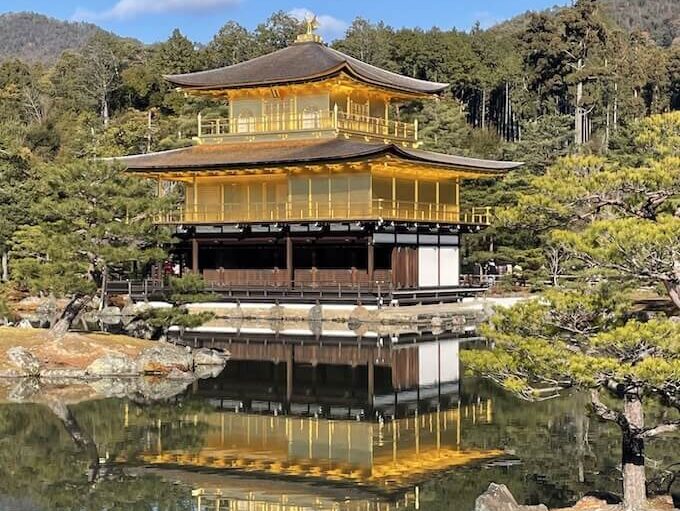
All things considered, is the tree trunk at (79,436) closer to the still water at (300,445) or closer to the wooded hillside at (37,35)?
the still water at (300,445)

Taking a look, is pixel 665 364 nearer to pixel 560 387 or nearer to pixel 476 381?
pixel 560 387

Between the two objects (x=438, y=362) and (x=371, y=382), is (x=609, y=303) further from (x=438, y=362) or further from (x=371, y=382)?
(x=438, y=362)

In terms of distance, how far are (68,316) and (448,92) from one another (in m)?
52.5

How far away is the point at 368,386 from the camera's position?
2252cm

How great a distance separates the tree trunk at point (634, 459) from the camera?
11.4 meters

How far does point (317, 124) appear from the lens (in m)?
41.9

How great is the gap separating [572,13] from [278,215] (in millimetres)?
33248

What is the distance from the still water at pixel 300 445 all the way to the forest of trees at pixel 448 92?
26965 millimetres

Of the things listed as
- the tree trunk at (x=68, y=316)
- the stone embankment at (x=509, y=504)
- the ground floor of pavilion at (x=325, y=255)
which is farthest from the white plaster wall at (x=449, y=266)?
the stone embankment at (x=509, y=504)

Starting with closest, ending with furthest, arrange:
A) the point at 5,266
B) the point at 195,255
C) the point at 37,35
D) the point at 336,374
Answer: the point at 336,374
the point at 195,255
the point at 5,266
the point at 37,35

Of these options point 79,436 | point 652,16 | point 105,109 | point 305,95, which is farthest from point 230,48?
point 652,16

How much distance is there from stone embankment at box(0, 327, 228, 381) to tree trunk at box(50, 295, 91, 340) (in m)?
0.17

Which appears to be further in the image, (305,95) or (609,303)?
(305,95)

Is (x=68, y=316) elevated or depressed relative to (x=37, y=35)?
depressed
